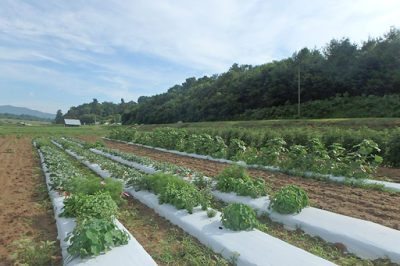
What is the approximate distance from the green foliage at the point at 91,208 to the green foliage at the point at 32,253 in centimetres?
52

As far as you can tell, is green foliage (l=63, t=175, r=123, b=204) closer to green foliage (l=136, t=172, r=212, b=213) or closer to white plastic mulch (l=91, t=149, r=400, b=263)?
green foliage (l=136, t=172, r=212, b=213)

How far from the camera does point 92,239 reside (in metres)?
2.61

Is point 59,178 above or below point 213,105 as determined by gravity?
below

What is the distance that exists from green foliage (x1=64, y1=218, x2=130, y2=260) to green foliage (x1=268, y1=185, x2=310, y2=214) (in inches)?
95.3

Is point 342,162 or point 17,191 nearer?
point 17,191

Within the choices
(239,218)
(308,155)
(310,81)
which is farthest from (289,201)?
(310,81)

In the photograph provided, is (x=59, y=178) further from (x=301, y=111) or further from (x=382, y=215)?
(x=301, y=111)

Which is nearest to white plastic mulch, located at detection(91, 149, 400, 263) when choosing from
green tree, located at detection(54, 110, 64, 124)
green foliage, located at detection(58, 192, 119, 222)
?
green foliage, located at detection(58, 192, 119, 222)

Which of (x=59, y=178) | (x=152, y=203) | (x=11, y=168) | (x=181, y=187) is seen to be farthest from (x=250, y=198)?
(x=11, y=168)

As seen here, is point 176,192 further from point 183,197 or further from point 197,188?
point 197,188

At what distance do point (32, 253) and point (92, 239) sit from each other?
1119 millimetres

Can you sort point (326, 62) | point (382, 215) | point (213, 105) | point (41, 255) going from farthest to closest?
point (213, 105), point (326, 62), point (382, 215), point (41, 255)

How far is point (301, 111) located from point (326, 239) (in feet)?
88.1

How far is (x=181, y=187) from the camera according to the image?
4.61 metres
